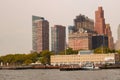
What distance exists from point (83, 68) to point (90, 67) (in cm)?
322

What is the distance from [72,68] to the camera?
157 metres

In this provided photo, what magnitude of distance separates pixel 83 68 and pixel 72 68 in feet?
17.6

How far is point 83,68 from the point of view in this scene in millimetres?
160375

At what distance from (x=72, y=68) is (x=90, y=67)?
8554mm

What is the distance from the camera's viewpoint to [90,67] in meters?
162
